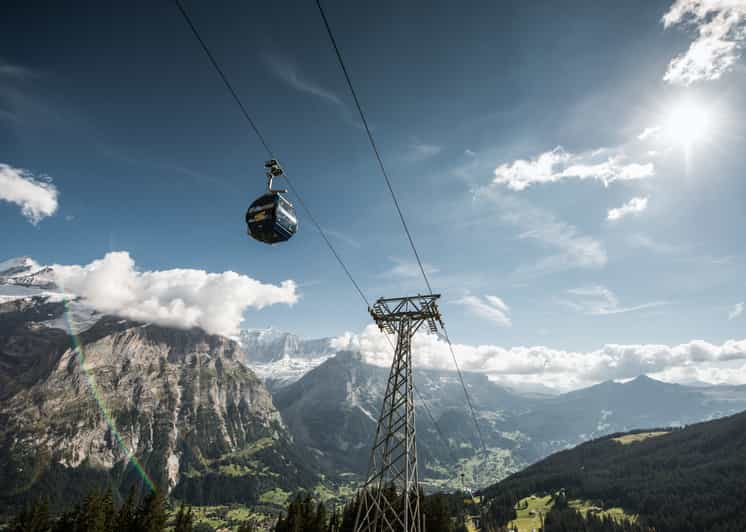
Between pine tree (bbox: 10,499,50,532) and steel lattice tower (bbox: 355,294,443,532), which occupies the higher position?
steel lattice tower (bbox: 355,294,443,532)

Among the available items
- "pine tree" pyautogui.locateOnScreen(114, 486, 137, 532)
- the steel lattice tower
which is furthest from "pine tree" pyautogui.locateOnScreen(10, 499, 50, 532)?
the steel lattice tower

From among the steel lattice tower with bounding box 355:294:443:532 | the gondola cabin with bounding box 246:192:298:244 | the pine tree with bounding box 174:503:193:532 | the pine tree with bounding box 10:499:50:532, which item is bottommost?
the pine tree with bounding box 174:503:193:532

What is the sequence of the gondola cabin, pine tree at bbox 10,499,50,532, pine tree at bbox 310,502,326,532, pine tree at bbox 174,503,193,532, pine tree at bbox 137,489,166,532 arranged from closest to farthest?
1. the gondola cabin
2. pine tree at bbox 137,489,166,532
3. pine tree at bbox 310,502,326,532
4. pine tree at bbox 10,499,50,532
5. pine tree at bbox 174,503,193,532

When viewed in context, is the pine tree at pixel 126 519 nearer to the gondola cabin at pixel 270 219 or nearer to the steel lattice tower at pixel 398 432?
the steel lattice tower at pixel 398 432

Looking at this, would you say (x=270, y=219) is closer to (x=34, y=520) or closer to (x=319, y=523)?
(x=319, y=523)

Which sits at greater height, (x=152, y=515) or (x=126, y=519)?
(x=152, y=515)

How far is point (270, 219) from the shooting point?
1895cm

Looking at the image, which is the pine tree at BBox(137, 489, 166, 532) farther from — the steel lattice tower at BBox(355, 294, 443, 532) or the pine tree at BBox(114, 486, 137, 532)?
the steel lattice tower at BBox(355, 294, 443, 532)

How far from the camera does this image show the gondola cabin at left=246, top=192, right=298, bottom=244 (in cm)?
1905

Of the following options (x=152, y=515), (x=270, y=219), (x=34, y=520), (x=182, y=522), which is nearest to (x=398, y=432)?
(x=270, y=219)

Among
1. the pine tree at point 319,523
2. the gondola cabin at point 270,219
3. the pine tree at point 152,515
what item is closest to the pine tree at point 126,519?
the pine tree at point 152,515

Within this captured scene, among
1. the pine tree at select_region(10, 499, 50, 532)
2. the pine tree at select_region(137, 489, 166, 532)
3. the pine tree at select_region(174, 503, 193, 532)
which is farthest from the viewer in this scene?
the pine tree at select_region(174, 503, 193, 532)

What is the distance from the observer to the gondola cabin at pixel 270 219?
62.5 feet

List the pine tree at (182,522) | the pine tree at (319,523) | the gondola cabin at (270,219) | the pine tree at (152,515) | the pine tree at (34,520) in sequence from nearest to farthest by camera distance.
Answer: the gondola cabin at (270,219)
the pine tree at (152,515)
the pine tree at (319,523)
the pine tree at (34,520)
the pine tree at (182,522)
